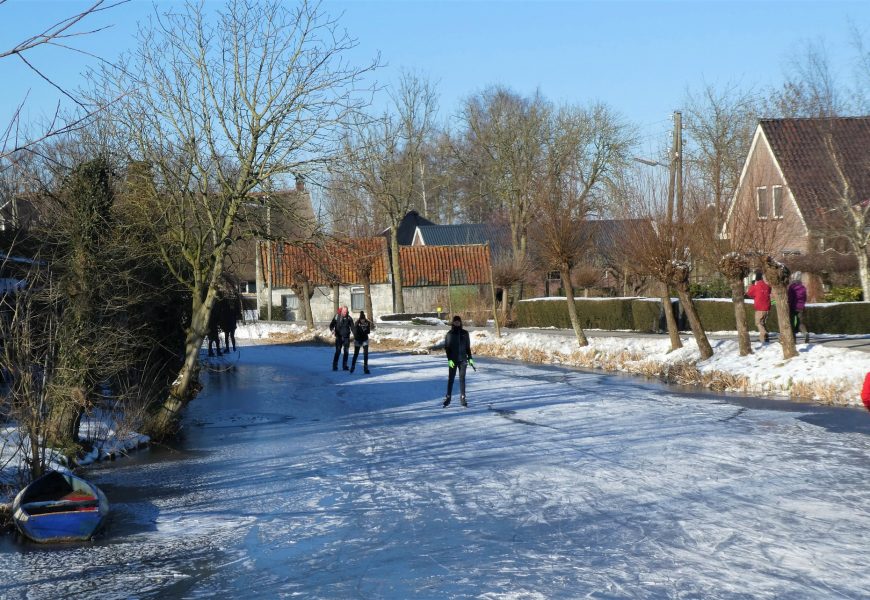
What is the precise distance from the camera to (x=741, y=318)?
25359mm

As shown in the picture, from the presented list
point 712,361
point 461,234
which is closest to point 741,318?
point 712,361

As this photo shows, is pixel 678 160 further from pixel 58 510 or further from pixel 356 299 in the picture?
pixel 356 299

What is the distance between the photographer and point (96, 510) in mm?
10844

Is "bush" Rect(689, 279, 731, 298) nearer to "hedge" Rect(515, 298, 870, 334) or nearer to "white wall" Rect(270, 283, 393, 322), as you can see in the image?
"hedge" Rect(515, 298, 870, 334)

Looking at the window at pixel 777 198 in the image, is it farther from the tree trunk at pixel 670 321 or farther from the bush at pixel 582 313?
the tree trunk at pixel 670 321

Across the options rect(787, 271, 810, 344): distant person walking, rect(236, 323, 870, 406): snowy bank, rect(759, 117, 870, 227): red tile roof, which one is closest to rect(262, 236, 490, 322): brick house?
rect(236, 323, 870, 406): snowy bank

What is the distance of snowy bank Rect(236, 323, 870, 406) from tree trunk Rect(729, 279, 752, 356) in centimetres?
26

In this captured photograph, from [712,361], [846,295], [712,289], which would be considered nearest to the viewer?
[712,361]

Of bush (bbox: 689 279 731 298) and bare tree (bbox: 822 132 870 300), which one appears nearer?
bare tree (bbox: 822 132 870 300)

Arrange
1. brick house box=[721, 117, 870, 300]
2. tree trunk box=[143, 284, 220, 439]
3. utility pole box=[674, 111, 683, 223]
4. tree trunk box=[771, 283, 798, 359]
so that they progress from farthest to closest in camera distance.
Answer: brick house box=[721, 117, 870, 300], utility pole box=[674, 111, 683, 223], tree trunk box=[771, 283, 798, 359], tree trunk box=[143, 284, 220, 439]

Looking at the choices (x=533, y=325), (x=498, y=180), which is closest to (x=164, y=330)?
(x=533, y=325)

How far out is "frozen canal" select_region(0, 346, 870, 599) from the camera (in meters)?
8.58

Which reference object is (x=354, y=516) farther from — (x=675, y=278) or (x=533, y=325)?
(x=533, y=325)

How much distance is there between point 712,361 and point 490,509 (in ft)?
52.4
